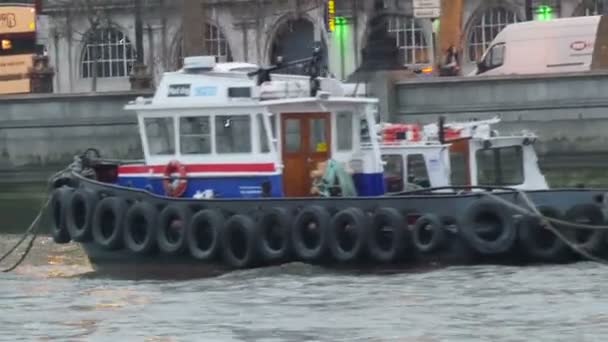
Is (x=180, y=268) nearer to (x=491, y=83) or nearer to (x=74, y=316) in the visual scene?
Answer: (x=74, y=316)

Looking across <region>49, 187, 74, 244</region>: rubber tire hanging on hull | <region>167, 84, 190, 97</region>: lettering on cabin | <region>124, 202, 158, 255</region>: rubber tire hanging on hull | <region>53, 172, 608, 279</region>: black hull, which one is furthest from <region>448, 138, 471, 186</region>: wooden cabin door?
<region>49, 187, 74, 244</region>: rubber tire hanging on hull

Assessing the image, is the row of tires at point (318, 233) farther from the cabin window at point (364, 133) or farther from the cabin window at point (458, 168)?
the cabin window at point (458, 168)

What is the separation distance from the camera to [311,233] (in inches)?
1079

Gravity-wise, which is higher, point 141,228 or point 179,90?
point 179,90

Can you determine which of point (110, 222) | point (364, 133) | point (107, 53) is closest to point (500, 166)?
point (364, 133)

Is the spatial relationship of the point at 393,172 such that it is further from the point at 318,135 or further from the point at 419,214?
the point at 419,214

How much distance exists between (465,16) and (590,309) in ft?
149

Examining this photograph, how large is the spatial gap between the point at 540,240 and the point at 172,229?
17.8 ft

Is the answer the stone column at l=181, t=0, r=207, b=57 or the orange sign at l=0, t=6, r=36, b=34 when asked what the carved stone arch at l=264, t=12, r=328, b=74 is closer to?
the orange sign at l=0, t=6, r=36, b=34

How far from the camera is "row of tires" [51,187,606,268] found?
87.7ft

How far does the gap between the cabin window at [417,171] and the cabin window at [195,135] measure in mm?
3101

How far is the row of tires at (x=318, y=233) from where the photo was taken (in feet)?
87.7

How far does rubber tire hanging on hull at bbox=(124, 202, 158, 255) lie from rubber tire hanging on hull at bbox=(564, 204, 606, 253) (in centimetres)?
606

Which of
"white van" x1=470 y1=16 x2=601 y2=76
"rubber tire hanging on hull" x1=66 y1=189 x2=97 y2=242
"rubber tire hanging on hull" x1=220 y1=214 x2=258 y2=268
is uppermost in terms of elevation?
"white van" x1=470 y1=16 x2=601 y2=76
